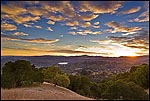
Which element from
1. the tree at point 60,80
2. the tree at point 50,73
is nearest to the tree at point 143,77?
the tree at point 60,80

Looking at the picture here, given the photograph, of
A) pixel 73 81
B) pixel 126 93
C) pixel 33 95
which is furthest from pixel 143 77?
pixel 33 95

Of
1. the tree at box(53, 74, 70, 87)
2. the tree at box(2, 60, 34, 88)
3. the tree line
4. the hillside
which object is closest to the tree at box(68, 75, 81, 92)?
the tree line

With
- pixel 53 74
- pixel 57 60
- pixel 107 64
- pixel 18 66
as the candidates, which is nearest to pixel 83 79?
pixel 53 74

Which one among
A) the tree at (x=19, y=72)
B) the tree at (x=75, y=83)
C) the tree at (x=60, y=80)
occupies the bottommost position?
the tree at (x=75, y=83)

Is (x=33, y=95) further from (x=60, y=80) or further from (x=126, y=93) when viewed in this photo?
(x=60, y=80)

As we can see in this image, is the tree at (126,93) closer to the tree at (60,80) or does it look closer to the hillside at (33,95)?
the hillside at (33,95)

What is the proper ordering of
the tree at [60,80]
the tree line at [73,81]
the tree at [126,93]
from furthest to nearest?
the tree at [60,80], the tree line at [73,81], the tree at [126,93]

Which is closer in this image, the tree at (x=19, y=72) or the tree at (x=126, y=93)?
the tree at (x=126, y=93)

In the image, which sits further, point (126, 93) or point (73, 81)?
point (73, 81)

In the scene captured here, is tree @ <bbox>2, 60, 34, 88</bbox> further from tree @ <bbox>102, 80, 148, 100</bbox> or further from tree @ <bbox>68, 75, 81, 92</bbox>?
tree @ <bbox>68, 75, 81, 92</bbox>

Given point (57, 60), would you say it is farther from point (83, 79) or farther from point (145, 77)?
point (145, 77)

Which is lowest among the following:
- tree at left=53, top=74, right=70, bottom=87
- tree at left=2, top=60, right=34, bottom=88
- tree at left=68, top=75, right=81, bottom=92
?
tree at left=68, top=75, right=81, bottom=92

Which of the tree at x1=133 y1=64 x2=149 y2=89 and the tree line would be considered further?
the tree at x1=133 y1=64 x2=149 y2=89
